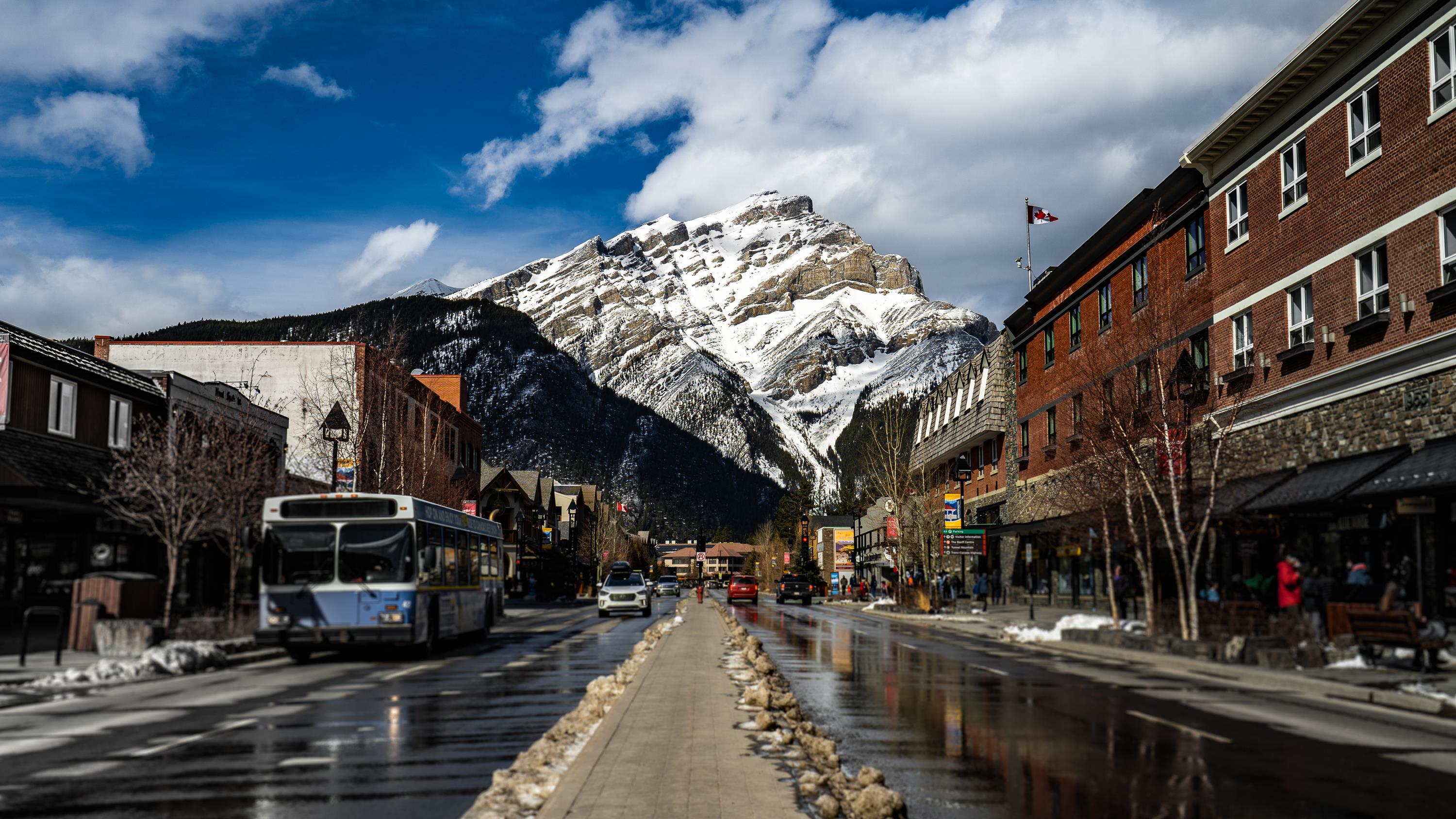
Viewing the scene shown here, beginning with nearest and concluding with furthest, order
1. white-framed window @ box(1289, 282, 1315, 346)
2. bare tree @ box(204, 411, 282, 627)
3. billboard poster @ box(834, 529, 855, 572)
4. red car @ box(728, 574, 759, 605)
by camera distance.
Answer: white-framed window @ box(1289, 282, 1315, 346) < bare tree @ box(204, 411, 282, 627) < red car @ box(728, 574, 759, 605) < billboard poster @ box(834, 529, 855, 572)

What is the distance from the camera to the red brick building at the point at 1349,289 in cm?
2192

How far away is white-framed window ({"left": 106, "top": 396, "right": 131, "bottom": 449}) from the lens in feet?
112

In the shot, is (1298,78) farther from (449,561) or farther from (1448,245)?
(449,561)

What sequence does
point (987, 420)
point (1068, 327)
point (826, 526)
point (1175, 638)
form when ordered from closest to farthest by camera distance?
Answer: point (1175, 638) < point (1068, 327) < point (987, 420) < point (826, 526)

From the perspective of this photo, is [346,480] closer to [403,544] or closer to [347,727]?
[403,544]

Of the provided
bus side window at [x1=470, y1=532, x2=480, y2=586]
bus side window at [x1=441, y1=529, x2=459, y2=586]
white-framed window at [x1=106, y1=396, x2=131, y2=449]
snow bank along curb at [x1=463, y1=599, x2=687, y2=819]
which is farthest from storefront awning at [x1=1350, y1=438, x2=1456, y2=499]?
white-framed window at [x1=106, y1=396, x2=131, y2=449]

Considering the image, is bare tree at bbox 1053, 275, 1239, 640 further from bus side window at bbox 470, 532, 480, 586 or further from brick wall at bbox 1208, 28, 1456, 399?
bus side window at bbox 470, 532, 480, 586

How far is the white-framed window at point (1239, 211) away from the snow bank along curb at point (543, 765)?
80.4 ft

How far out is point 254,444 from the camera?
37062 mm

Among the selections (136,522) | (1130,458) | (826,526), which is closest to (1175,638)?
(1130,458)

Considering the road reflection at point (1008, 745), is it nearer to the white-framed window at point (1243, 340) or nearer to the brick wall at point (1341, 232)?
the brick wall at point (1341, 232)

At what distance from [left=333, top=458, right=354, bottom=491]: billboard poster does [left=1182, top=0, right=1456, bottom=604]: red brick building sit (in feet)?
77.9

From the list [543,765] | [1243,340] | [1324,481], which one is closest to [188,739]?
[543,765]

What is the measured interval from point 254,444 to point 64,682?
2124 cm
